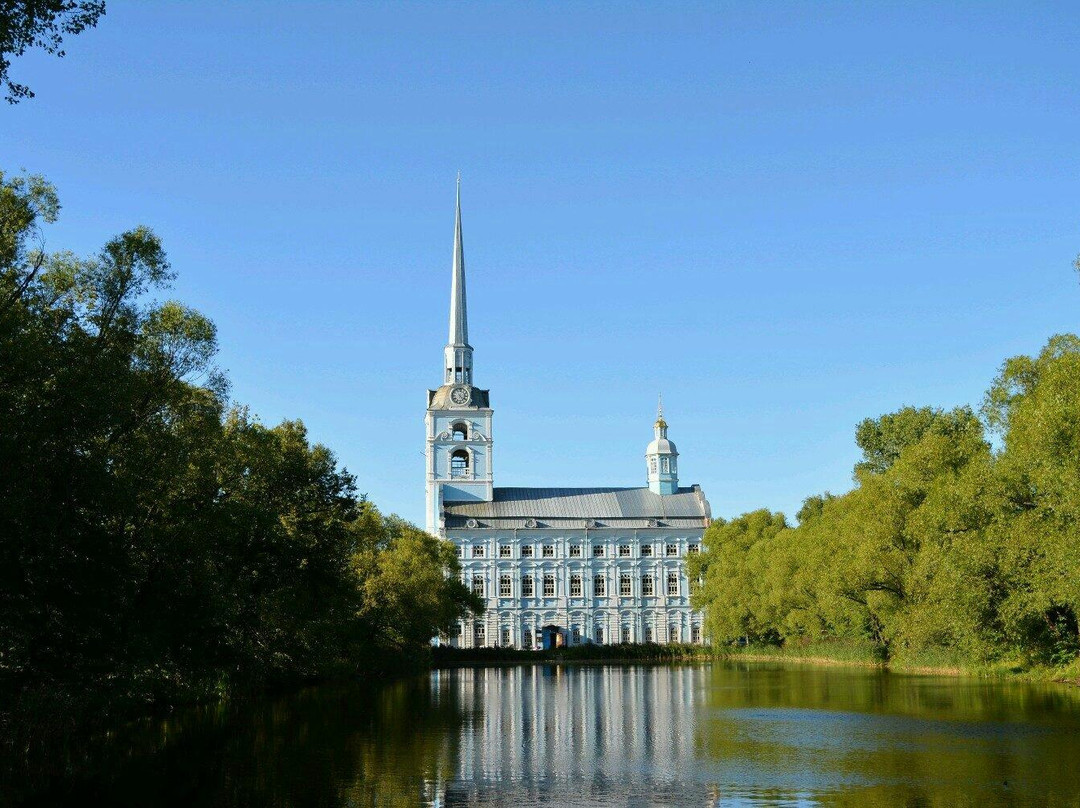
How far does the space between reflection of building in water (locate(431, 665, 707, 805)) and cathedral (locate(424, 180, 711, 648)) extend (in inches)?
3158

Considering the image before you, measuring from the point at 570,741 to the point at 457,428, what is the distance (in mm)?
109776

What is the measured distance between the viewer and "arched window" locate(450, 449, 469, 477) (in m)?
141

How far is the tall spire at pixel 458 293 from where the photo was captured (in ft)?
445

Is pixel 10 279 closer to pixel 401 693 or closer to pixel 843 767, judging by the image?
pixel 843 767

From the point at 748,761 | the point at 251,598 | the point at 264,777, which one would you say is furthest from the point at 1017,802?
the point at 251,598

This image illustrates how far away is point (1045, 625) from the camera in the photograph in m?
49.2

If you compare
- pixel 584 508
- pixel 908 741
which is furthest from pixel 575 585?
pixel 908 741

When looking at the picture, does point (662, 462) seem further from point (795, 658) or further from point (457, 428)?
point (795, 658)

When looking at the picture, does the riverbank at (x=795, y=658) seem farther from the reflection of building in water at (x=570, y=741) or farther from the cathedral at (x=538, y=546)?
the cathedral at (x=538, y=546)

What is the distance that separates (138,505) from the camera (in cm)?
3161

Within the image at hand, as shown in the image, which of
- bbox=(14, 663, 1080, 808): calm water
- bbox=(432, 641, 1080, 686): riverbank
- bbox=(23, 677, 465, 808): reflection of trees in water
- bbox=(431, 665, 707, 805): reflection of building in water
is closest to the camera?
bbox=(14, 663, 1080, 808): calm water

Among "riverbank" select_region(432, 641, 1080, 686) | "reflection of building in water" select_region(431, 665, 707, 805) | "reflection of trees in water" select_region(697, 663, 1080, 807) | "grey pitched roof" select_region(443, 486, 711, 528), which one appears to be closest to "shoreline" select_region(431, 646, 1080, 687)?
"riverbank" select_region(432, 641, 1080, 686)

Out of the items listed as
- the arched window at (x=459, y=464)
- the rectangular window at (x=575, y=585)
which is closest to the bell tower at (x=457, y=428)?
the arched window at (x=459, y=464)

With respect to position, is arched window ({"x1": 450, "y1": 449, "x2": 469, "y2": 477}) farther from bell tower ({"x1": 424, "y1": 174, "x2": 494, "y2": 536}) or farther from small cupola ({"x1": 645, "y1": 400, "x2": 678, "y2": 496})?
small cupola ({"x1": 645, "y1": 400, "x2": 678, "y2": 496})
